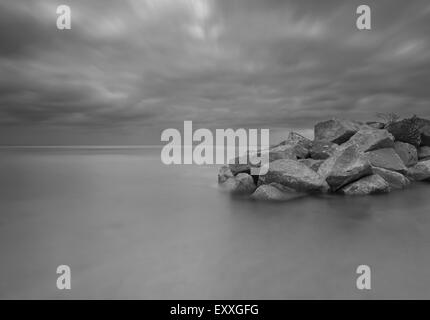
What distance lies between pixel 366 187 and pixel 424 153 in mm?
6702

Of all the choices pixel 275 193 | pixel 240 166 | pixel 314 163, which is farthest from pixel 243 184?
pixel 314 163


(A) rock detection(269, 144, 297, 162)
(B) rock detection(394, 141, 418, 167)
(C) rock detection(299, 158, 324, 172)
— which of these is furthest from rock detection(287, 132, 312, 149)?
(B) rock detection(394, 141, 418, 167)

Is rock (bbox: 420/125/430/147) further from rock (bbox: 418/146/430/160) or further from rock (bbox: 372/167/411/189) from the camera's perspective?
rock (bbox: 372/167/411/189)

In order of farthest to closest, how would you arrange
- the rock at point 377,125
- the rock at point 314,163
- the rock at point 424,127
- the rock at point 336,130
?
1. the rock at point 377,125
2. the rock at point 424,127
3. the rock at point 336,130
4. the rock at point 314,163

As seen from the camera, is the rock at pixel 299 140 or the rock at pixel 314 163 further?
the rock at pixel 299 140

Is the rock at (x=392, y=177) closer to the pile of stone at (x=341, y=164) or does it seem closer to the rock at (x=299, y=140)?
the pile of stone at (x=341, y=164)

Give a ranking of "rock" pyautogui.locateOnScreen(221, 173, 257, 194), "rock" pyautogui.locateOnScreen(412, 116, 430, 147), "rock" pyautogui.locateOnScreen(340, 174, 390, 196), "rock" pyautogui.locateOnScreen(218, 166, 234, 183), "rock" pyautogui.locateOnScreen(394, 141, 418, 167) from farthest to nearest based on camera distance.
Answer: "rock" pyautogui.locateOnScreen(412, 116, 430, 147), "rock" pyautogui.locateOnScreen(394, 141, 418, 167), "rock" pyautogui.locateOnScreen(218, 166, 234, 183), "rock" pyautogui.locateOnScreen(221, 173, 257, 194), "rock" pyautogui.locateOnScreen(340, 174, 390, 196)

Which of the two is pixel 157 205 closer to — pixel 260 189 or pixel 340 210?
pixel 260 189

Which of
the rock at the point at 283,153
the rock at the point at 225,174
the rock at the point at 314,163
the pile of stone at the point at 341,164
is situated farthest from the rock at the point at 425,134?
the rock at the point at 225,174

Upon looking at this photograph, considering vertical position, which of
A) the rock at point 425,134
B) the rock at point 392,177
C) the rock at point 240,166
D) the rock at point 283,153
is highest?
the rock at point 425,134

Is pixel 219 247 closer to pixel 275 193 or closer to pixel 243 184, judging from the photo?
pixel 275 193

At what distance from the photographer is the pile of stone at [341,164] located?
7402 millimetres

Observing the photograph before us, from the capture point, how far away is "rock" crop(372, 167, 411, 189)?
8552mm
